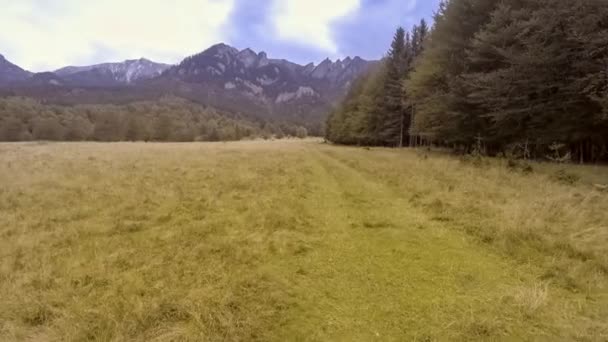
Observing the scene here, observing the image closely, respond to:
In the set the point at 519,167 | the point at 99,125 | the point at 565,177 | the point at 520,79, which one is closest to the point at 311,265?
the point at 565,177

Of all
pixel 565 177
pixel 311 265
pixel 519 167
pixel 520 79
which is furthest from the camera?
pixel 520 79

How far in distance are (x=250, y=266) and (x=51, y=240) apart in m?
4.28

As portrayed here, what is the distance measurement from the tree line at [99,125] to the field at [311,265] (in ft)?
233

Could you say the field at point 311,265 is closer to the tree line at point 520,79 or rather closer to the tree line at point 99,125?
the tree line at point 520,79

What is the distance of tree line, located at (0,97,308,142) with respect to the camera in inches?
2569

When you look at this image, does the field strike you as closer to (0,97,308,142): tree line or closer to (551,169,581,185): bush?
(551,169,581,185): bush

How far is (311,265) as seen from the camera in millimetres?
4902

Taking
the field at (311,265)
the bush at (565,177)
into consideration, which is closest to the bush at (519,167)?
the bush at (565,177)

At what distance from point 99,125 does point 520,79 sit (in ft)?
267

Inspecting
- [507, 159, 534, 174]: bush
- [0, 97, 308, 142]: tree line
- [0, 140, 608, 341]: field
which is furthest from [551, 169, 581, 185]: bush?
[0, 97, 308, 142]: tree line

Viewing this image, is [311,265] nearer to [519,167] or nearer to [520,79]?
[519,167]

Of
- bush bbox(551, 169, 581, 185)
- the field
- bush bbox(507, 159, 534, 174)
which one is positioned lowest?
the field

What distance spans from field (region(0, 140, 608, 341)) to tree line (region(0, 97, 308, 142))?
7104 cm

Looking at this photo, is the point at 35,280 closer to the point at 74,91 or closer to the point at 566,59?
the point at 566,59
